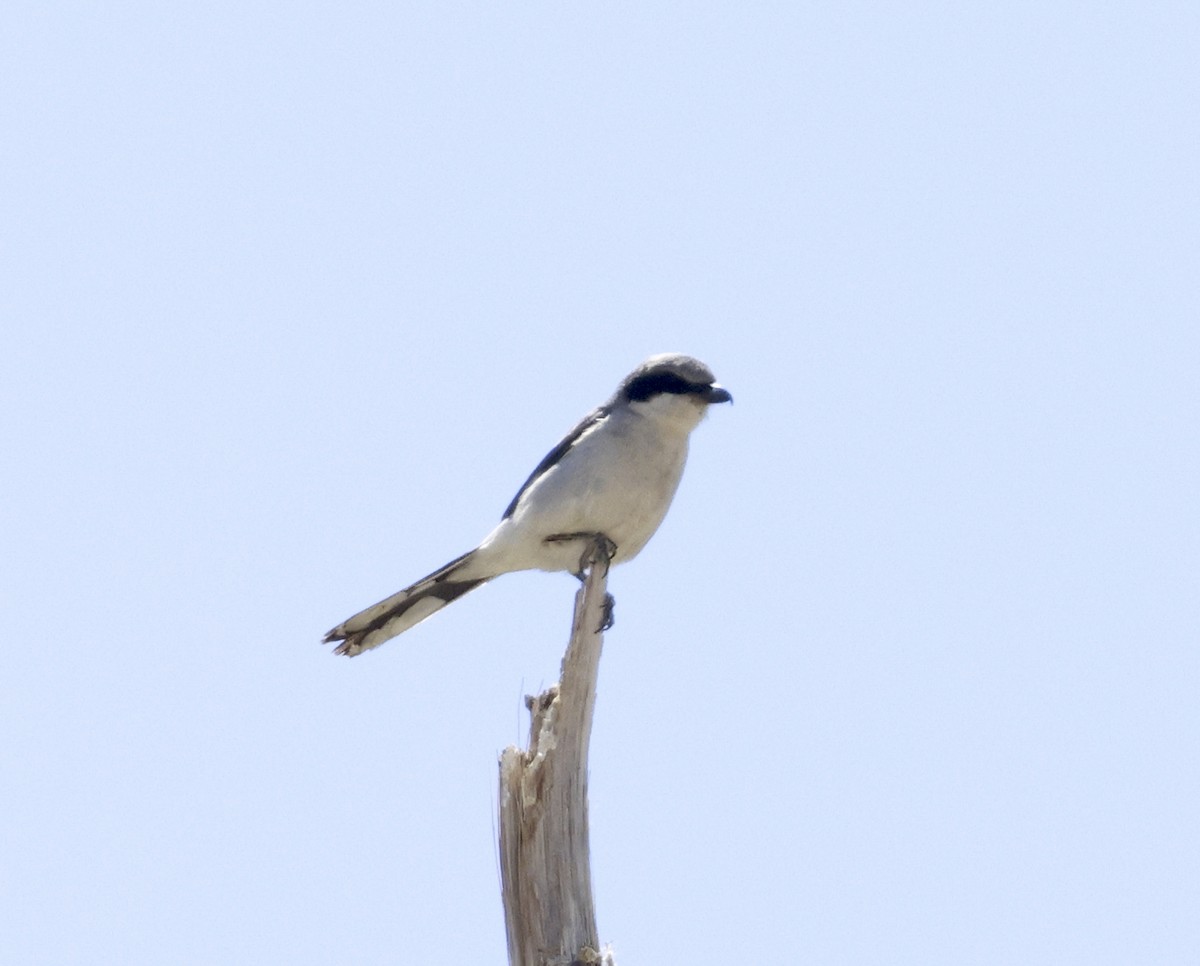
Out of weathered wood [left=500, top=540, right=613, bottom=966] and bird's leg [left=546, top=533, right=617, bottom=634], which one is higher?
bird's leg [left=546, top=533, right=617, bottom=634]

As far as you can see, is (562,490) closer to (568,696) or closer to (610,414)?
(610,414)

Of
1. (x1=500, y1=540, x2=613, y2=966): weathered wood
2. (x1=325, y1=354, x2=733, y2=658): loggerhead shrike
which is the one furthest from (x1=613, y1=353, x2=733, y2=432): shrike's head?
(x1=500, y1=540, x2=613, y2=966): weathered wood

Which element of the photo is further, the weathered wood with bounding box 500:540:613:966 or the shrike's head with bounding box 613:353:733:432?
the shrike's head with bounding box 613:353:733:432

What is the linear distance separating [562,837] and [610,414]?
10.4 ft

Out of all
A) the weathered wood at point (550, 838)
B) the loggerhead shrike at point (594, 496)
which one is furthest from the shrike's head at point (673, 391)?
the weathered wood at point (550, 838)

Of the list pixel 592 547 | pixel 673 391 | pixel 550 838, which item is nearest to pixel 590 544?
pixel 592 547

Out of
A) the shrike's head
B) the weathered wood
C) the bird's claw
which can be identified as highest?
the shrike's head

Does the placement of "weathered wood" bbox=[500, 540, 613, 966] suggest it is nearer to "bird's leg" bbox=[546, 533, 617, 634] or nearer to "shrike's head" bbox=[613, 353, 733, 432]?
"bird's leg" bbox=[546, 533, 617, 634]

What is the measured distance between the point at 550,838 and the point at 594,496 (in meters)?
2.54

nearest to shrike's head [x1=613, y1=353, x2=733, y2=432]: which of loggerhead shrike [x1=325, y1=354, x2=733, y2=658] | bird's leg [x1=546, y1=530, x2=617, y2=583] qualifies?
loggerhead shrike [x1=325, y1=354, x2=733, y2=658]

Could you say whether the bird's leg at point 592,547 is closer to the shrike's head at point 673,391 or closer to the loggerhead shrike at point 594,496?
the loggerhead shrike at point 594,496

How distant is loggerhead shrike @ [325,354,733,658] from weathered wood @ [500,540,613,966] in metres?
2.01

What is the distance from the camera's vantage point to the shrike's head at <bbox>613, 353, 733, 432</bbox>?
26.3 feet

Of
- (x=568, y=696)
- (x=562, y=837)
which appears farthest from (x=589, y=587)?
(x=562, y=837)
